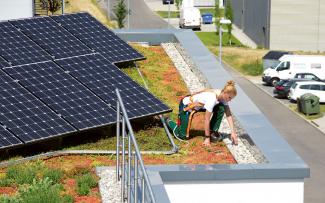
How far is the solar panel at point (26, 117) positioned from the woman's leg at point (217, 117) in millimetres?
2840

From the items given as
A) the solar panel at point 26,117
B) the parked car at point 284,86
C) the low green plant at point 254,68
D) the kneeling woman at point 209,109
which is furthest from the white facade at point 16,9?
the low green plant at point 254,68

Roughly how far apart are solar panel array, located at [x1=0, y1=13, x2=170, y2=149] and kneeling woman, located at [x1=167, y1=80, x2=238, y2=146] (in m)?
0.57

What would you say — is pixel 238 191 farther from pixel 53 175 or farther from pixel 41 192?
pixel 41 192

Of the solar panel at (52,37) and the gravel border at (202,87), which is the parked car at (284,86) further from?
the solar panel at (52,37)

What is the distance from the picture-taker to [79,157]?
16766 mm

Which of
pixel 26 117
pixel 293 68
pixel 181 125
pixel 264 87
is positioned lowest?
pixel 264 87

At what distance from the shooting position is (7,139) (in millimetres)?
15750

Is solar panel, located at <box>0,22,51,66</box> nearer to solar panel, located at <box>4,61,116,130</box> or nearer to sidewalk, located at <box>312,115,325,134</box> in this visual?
solar panel, located at <box>4,61,116,130</box>

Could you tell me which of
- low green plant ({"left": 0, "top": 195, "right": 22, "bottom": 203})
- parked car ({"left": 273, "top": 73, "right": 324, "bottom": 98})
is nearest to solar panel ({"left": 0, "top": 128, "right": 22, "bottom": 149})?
low green plant ({"left": 0, "top": 195, "right": 22, "bottom": 203})

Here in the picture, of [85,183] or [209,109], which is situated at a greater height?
[209,109]

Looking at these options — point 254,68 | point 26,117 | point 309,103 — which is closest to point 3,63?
point 26,117

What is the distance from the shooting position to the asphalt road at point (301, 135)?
117 feet

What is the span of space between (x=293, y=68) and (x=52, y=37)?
4314cm

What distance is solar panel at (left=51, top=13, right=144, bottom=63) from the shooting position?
22484mm
